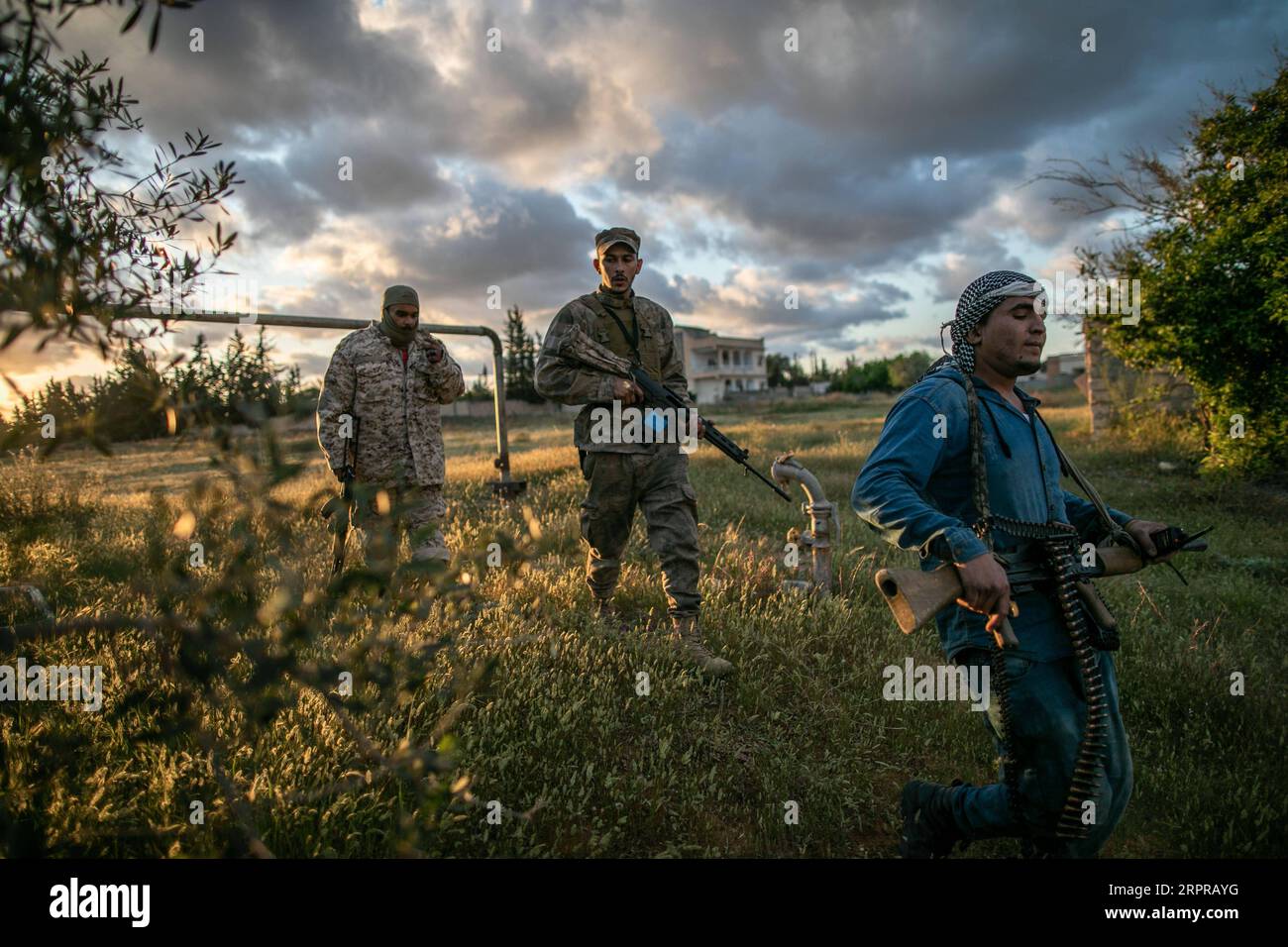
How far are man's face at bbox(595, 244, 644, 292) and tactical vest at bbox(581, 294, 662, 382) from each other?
168 mm

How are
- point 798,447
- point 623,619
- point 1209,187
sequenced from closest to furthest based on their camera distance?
point 623,619, point 1209,187, point 798,447

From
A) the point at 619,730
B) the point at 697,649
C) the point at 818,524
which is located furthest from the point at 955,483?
the point at 818,524

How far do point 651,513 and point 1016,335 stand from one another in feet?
8.82

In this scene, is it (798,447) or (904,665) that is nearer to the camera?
(904,665)

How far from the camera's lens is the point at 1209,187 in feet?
30.5

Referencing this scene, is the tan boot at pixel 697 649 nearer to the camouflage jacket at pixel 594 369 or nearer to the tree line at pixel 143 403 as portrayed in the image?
the camouflage jacket at pixel 594 369

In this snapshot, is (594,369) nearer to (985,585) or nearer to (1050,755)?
(985,585)

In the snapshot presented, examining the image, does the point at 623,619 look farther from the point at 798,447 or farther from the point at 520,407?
the point at 520,407

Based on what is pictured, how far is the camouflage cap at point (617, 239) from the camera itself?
4.97 meters

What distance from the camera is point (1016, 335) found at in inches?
108

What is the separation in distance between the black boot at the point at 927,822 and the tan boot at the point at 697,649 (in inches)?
57.9

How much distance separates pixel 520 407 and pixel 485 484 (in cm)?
4112

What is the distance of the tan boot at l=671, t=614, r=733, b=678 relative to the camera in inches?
170
